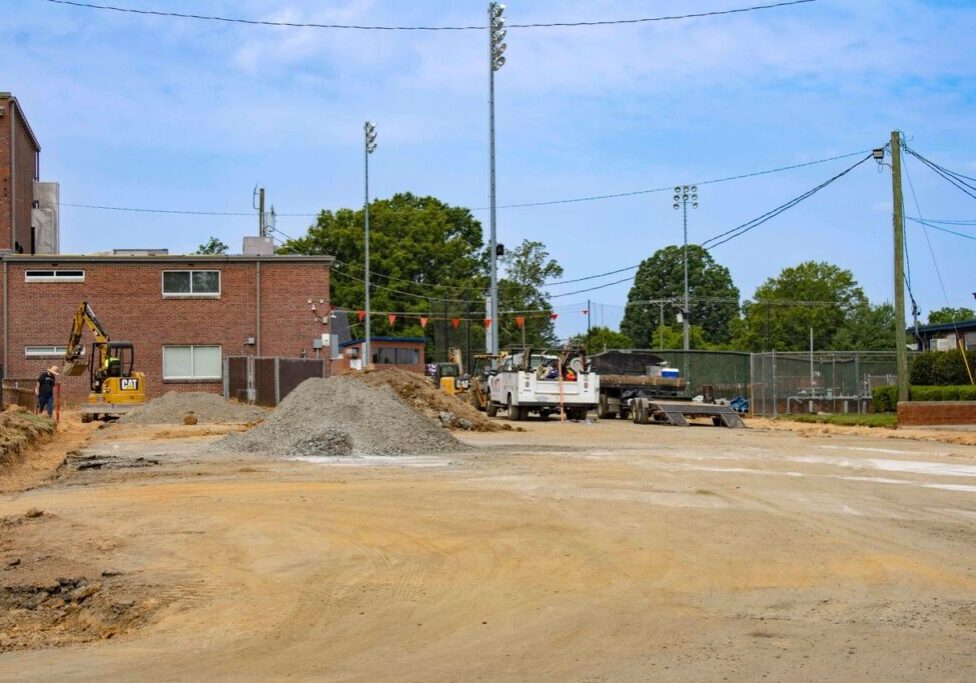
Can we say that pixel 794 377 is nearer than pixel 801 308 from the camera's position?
Yes

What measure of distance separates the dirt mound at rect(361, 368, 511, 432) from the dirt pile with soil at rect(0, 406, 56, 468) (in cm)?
844

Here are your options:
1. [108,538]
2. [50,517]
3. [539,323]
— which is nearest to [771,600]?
[108,538]

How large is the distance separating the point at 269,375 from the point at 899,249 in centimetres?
2306

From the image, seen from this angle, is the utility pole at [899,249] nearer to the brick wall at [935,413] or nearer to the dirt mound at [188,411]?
the brick wall at [935,413]

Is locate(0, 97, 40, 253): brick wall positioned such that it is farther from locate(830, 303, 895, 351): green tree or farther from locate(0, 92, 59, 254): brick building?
locate(830, 303, 895, 351): green tree

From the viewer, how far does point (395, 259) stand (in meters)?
89.8

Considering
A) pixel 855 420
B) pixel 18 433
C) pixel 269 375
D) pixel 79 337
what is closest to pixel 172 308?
pixel 269 375

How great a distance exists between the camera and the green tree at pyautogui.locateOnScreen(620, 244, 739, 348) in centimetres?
11619

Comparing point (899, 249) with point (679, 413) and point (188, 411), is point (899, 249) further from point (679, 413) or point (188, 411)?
point (188, 411)

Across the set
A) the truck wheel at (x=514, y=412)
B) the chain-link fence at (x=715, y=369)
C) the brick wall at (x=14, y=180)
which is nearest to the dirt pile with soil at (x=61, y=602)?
the truck wheel at (x=514, y=412)

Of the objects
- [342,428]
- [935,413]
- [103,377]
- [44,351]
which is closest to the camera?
[342,428]

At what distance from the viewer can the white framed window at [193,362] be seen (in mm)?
48938

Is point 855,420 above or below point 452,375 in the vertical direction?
below

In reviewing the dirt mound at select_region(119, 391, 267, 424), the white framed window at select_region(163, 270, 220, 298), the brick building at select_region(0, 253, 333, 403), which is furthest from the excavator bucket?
the white framed window at select_region(163, 270, 220, 298)
